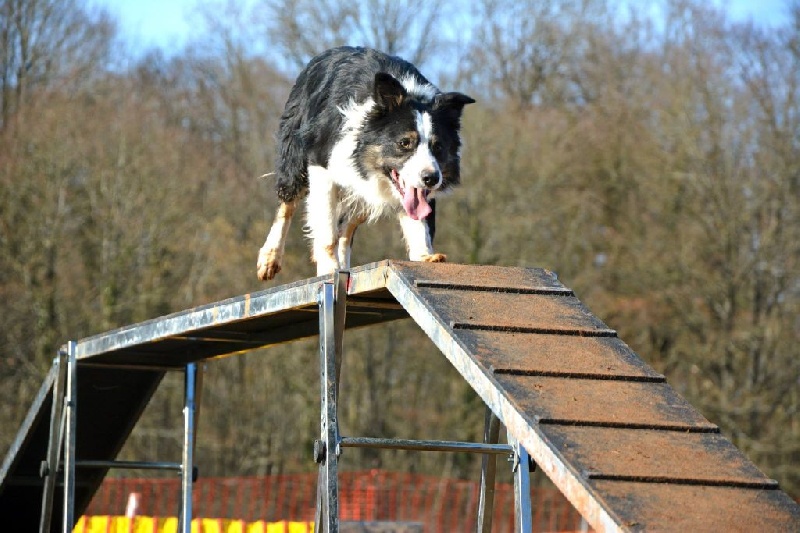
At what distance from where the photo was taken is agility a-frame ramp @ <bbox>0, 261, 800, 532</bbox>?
172 inches

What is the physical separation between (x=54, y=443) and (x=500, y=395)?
12.4ft

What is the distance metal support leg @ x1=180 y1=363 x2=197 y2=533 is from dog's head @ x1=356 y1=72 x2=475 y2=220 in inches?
88.7

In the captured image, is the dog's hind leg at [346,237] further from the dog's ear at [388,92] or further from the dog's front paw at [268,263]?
→ the dog's ear at [388,92]

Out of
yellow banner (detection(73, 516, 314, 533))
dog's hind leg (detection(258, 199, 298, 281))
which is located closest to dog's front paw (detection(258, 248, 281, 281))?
dog's hind leg (detection(258, 199, 298, 281))

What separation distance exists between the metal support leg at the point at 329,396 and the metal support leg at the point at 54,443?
2.19 meters

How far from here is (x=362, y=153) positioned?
671 cm

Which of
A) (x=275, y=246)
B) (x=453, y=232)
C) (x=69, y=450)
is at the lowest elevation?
(x=69, y=450)

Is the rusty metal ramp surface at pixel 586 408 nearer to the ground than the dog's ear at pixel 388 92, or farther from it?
nearer to the ground

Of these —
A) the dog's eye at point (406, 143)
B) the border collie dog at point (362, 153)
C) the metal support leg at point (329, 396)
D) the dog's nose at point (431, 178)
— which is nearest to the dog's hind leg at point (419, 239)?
the border collie dog at point (362, 153)

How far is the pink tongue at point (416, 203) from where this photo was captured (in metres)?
6.47

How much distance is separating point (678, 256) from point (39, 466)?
1644 centimetres

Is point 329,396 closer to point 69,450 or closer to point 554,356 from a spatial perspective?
point 554,356

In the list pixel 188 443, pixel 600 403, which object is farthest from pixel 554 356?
pixel 188 443

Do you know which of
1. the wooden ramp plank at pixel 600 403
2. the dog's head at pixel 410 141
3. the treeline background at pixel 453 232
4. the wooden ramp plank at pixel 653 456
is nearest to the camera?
the wooden ramp plank at pixel 653 456
